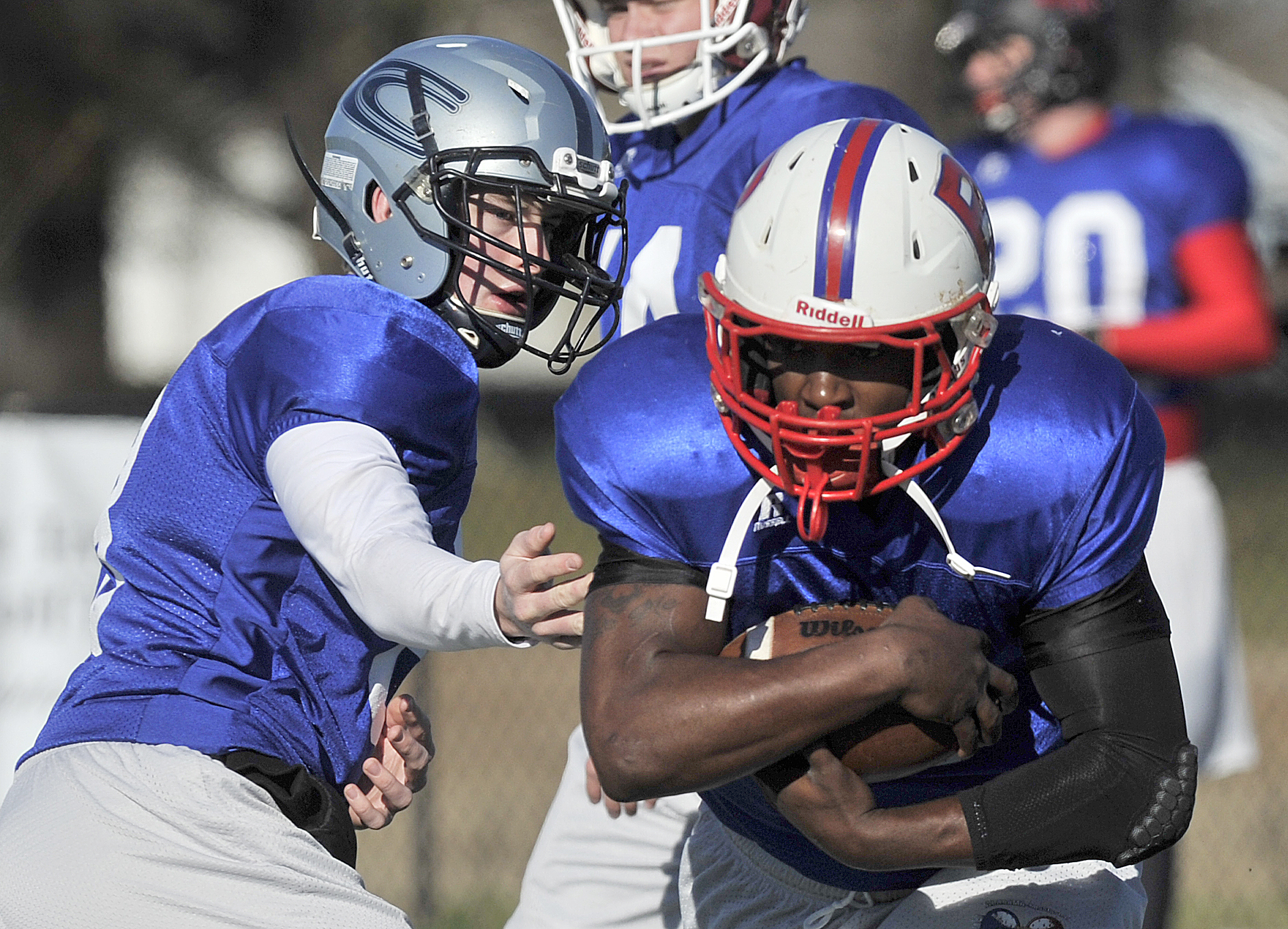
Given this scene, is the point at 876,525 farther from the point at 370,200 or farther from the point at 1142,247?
the point at 1142,247

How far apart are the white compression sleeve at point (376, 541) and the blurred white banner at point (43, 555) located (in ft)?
→ 9.00

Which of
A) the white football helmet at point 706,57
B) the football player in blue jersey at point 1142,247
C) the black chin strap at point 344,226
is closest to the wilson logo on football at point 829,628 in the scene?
the black chin strap at point 344,226

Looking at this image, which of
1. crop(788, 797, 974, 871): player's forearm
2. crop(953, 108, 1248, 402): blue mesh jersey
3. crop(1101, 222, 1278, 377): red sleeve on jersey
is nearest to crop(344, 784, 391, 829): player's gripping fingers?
crop(788, 797, 974, 871): player's forearm

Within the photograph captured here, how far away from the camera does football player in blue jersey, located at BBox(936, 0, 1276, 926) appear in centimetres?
486

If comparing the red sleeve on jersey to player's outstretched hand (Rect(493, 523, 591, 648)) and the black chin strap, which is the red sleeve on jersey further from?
player's outstretched hand (Rect(493, 523, 591, 648))

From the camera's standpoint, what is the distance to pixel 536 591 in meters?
2.35

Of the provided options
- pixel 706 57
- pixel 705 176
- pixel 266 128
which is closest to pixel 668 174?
pixel 705 176

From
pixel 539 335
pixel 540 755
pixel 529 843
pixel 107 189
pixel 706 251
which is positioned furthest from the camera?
pixel 107 189

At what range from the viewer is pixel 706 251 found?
11.1 ft

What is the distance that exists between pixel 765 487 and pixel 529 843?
4365 mm

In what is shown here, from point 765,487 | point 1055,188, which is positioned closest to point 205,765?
point 765,487

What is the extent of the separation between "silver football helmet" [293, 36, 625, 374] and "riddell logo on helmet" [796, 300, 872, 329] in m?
0.59

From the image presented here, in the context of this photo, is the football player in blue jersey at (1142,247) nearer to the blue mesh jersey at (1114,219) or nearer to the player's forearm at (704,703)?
the blue mesh jersey at (1114,219)

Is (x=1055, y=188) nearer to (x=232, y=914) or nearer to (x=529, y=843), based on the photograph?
(x=529, y=843)
